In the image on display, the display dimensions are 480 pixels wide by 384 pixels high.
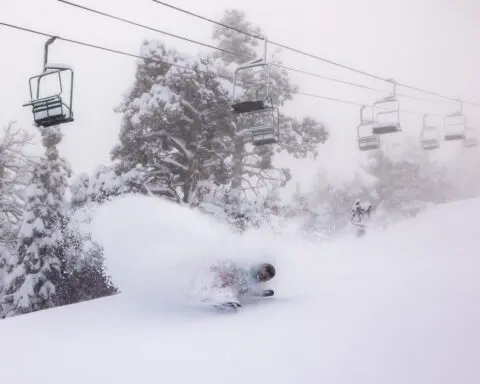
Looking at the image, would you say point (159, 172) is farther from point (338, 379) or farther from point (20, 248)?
point (338, 379)

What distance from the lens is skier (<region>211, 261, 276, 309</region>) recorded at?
3.62 meters

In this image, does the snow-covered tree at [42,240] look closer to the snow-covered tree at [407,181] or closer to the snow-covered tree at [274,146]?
the snow-covered tree at [274,146]

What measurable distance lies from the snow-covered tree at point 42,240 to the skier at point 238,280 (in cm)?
425

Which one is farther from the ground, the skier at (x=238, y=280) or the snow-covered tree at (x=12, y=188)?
the snow-covered tree at (x=12, y=188)

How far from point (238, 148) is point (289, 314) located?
461cm

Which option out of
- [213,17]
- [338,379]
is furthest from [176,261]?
[213,17]

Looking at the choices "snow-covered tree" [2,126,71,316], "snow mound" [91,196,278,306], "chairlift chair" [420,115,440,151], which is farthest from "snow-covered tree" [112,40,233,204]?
"chairlift chair" [420,115,440,151]

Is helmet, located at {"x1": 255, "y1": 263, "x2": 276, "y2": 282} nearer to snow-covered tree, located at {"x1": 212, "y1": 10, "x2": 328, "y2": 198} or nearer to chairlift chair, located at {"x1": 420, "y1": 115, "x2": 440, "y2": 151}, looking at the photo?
chairlift chair, located at {"x1": 420, "y1": 115, "x2": 440, "y2": 151}

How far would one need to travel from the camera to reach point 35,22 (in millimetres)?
5406

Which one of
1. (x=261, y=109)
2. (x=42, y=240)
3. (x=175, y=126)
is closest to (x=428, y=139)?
(x=261, y=109)

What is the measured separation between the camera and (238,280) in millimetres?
3746

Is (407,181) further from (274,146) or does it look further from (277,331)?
(277,331)

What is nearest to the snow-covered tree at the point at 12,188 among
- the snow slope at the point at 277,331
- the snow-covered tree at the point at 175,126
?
the snow-covered tree at the point at 175,126

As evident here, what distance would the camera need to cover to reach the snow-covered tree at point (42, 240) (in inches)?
280
